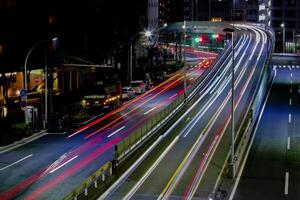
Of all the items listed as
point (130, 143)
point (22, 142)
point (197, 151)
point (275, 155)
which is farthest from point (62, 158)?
point (275, 155)

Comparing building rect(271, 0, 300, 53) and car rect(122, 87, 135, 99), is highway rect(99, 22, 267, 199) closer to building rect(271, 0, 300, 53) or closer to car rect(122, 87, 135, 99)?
car rect(122, 87, 135, 99)

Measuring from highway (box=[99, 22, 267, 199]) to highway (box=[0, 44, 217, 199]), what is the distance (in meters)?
3.69

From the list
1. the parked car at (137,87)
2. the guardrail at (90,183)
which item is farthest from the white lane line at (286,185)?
the parked car at (137,87)

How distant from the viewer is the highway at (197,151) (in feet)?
102

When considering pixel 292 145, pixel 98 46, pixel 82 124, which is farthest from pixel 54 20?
pixel 292 145

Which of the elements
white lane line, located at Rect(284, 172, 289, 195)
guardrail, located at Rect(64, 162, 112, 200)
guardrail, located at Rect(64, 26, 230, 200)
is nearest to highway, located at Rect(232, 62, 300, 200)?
white lane line, located at Rect(284, 172, 289, 195)

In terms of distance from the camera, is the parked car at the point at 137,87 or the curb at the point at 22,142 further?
the parked car at the point at 137,87

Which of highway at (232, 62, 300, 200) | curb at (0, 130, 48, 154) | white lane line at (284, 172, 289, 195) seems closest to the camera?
white lane line at (284, 172, 289, 195)

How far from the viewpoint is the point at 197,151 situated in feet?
136

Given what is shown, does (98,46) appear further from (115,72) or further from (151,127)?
(151,127)

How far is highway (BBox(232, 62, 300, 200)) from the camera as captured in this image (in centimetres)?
3192

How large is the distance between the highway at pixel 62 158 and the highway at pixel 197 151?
3692 millimetres

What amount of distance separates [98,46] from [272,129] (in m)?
49.6

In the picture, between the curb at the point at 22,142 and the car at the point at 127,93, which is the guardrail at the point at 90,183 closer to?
the curb at the point at 22,142
